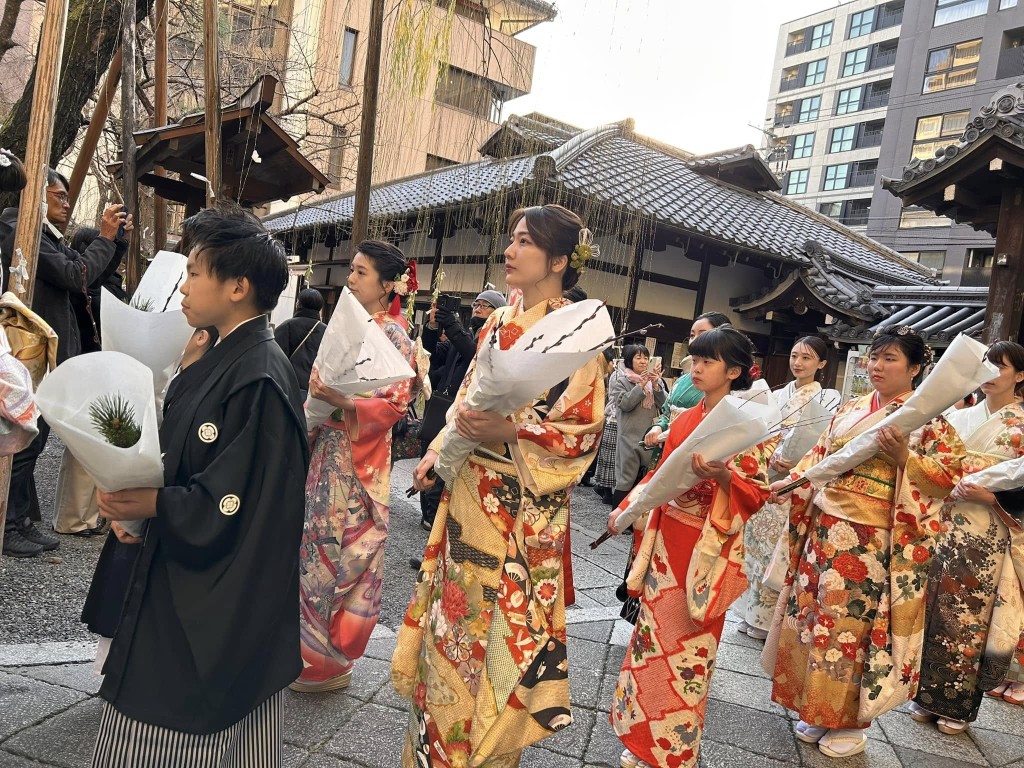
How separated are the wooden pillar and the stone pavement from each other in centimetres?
339

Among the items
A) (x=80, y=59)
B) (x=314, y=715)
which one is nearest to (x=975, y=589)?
(x=314, y=715)

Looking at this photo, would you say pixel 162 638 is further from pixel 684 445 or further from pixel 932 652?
pixel 932 652

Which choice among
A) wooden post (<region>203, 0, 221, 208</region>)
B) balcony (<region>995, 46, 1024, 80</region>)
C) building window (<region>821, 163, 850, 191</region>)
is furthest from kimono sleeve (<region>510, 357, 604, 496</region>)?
building window (<region>821, 163, 850, 191</region>)

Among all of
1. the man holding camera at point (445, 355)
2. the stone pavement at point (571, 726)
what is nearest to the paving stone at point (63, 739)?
the stone pavement at point (571, 726)

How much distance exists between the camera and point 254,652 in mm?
1828

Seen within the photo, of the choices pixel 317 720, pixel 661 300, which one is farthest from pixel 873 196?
pixel 317 720

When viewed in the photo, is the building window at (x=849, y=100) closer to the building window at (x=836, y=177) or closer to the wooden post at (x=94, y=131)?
the building window at (x=836, y=177)

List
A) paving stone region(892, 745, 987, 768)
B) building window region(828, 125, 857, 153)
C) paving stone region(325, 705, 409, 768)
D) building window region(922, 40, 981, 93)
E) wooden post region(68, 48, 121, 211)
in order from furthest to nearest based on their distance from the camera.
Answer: building window region(828, 125, 857, 153) → building window region(922, 40, 981, 93) → wooden post region(68, 48, 121, 211) → paving stone region(892, 745, 987, 768) → paving stone region(325, 705, 409, 768)

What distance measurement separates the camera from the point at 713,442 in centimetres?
281

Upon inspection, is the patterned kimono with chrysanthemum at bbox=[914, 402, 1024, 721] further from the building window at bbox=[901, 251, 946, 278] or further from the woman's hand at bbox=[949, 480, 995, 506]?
the building window at bbox=[901, 251, 946, 278]

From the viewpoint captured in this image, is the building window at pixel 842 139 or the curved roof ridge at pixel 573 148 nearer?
the curved roof ridge at pixel 573 148

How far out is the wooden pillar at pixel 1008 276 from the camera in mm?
6344

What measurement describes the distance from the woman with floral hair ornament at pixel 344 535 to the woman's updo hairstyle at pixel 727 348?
4.68ft

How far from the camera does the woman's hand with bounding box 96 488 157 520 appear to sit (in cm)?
170
